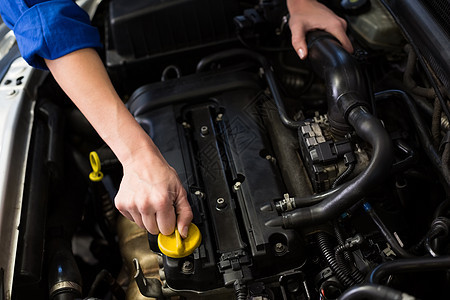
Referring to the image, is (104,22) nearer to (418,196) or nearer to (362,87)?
(362,87)

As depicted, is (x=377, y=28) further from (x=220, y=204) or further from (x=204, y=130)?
(x=220, y=204)

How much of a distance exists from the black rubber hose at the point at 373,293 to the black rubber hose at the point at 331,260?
167 mm

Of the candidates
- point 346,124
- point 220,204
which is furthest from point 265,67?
point 220,204

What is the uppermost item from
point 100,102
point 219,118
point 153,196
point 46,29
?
point 46,29

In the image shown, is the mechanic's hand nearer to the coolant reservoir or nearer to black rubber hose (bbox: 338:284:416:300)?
the coolant reservoir

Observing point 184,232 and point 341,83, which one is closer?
point 184,232

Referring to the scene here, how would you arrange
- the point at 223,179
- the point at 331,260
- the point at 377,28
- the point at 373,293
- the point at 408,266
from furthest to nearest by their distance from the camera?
the point at 377,28 → the point at 223,179 → the point at 331,260 → the point at 408,266 → the point at 373,293

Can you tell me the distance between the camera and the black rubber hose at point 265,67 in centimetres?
122

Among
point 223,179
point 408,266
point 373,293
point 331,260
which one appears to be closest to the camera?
point 373,293

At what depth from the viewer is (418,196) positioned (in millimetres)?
1260

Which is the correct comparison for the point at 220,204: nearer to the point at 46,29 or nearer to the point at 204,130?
the point at 204,130

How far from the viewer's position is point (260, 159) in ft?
3.84

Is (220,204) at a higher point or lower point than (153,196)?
lower

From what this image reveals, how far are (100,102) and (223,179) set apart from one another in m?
0.36
